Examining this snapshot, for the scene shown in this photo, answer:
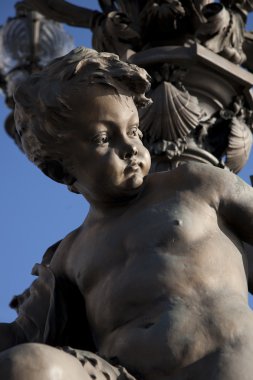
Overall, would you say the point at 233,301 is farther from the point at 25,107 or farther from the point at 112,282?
the point at 25,107

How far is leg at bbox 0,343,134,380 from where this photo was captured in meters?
3.90

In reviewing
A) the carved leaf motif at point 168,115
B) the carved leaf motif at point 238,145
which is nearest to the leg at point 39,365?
the carved leaf motif at point 168,115

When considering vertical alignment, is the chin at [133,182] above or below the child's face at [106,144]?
below

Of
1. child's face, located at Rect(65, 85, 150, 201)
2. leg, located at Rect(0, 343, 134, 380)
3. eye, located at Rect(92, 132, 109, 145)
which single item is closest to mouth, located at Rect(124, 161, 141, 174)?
child's face, located at Rect(65, 85, 150, 201)

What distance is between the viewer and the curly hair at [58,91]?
188 inches

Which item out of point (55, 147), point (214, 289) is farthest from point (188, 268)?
point (55, 147)

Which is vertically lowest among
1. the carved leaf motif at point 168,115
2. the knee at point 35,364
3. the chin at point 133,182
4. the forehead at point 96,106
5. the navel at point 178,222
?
the carved leaf motif at point 168,115

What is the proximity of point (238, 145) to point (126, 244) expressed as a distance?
235 centimetres

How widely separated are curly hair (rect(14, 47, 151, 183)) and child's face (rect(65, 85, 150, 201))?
42 millimetres

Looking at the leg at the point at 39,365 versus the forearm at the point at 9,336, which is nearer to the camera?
the leg at the point at 39,365

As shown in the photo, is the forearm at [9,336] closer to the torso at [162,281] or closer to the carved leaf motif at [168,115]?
the torso at [162,281]

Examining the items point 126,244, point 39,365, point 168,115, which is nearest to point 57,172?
point 126,244

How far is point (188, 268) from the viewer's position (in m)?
4.49

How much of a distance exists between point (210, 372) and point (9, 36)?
700 centimetres
